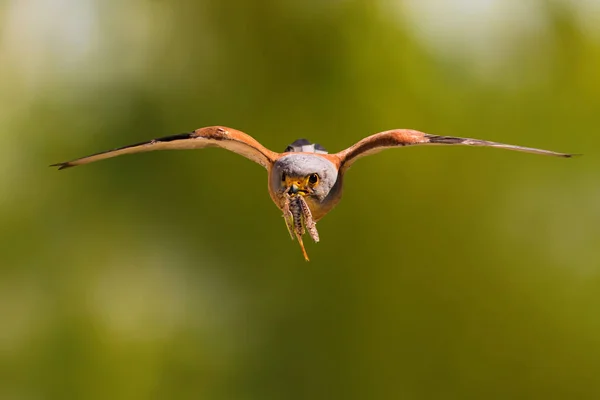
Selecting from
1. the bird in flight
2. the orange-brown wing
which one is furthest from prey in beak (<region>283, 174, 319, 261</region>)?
the orange-brown wing

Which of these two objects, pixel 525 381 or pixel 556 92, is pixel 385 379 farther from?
pixel 556 92

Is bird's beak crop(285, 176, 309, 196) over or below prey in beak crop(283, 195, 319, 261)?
A: over

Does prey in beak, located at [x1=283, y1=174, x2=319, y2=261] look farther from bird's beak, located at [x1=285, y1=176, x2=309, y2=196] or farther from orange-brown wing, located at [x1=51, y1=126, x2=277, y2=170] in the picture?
orange-brown wing, located at [x1=51, y1=126, x2=277, y2=170]

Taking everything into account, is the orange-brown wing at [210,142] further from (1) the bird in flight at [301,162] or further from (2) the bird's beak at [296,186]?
(2) the bird's beak at [296,186]

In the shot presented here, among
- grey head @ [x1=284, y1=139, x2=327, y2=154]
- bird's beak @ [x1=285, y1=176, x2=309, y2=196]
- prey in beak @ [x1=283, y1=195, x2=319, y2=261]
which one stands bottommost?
prey in beak @ [x1=283, y1=195, x2=319, y2=261]

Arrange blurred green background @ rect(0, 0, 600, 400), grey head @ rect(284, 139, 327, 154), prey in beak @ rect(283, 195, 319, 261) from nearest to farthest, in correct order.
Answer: prey in beak @ rect(283, 195, 319, 261)
grey head @ rect(284, 139, 327, 154)
blurred green background @ rect(0, 0, 600, 400)

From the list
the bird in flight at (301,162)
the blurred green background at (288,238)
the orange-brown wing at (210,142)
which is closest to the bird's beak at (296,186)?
the bird in flight at (301,162)
